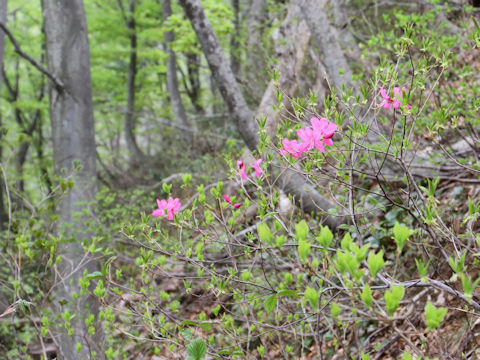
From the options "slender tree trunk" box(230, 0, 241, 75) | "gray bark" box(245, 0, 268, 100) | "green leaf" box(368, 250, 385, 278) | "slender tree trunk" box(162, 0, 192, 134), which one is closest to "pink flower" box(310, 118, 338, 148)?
"green leaf" box(368, 250, 385, 278)

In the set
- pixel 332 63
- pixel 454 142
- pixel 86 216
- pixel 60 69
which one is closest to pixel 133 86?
pixel 60 69

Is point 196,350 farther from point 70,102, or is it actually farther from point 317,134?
point 70,102

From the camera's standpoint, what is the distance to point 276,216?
4.54 ft

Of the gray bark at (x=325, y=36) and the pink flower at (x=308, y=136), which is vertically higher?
the gray bark at (x=325, y=36)

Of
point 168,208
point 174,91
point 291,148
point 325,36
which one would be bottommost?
point 174,91

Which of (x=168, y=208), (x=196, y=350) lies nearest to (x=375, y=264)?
(x=196, y=350)

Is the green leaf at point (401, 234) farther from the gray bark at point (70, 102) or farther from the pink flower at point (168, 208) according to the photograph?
the gray bark at point (70, 102)

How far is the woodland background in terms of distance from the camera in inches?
52.3

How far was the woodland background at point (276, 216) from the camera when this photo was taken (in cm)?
133

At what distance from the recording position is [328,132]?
1.41 metres

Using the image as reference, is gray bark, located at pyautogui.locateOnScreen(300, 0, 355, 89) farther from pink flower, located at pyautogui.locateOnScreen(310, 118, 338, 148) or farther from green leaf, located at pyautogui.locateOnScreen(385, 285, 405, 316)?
green leaf, located at pyautogui.locateOnScreen(385, 285, 405, 316)

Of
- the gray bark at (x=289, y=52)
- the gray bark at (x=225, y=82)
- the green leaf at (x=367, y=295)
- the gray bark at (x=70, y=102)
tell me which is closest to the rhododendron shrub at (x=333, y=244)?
the green leaf at (x=367, y=295)

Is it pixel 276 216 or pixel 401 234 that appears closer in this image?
pixel 401 234

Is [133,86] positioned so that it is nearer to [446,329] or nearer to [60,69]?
[60,69]
